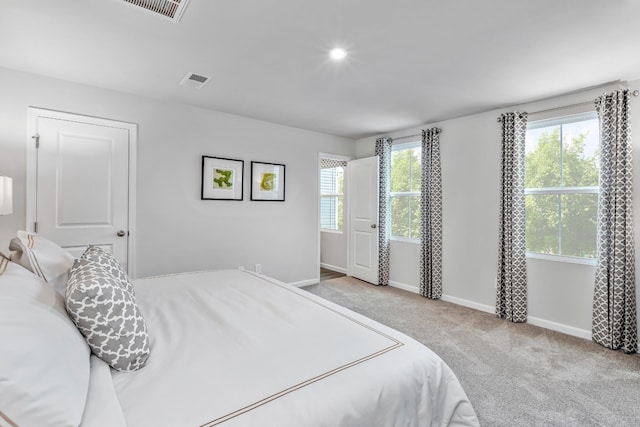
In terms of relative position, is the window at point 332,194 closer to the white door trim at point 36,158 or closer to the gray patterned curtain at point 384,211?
the gray patterned curtain at point 384,211

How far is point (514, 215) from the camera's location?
3.37 metres

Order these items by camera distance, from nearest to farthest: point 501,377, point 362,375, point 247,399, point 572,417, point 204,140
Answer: point 247,399 → point 362,375 → point 572,417 → point 501,377 → point 204,140

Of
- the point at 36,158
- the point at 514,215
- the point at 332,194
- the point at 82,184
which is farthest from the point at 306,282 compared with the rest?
the point at 36,158

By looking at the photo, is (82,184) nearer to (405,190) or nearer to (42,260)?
(42,260)

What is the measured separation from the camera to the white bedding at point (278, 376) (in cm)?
89

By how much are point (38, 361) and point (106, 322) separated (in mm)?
316

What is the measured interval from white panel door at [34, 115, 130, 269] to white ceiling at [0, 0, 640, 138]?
48cm

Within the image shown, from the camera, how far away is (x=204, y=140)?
3691 millimetres

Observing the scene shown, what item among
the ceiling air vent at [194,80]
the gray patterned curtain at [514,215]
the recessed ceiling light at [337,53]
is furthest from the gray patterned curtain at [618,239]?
the ceiling air vent at [194,80]

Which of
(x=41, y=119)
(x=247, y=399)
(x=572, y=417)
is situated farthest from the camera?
(x=41, y=119)

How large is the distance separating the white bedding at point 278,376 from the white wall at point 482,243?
2662 millimetres

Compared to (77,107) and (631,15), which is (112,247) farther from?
(631,15)

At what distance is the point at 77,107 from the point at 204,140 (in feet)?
3.94

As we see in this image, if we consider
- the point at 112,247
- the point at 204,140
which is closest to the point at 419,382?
the point at 112,247
